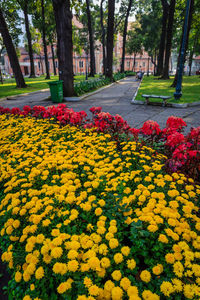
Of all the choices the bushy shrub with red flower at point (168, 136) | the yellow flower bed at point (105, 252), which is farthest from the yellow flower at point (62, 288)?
the bushy shrub with red flower at point (168, 136)

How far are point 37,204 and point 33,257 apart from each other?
622 mm

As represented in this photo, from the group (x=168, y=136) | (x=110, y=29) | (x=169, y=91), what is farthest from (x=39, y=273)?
(x=110, y=29)

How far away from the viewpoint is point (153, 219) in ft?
6.35

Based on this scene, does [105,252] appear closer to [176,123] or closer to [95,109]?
[176,123]

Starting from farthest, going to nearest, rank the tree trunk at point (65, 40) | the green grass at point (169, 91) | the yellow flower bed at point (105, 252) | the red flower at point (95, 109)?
the green grass at point (169, 91), the tree trunk at point (65, 40), the red flower at point (95, 109), the yellow flower bed at point (105, 252)

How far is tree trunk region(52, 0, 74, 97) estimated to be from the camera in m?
10.1

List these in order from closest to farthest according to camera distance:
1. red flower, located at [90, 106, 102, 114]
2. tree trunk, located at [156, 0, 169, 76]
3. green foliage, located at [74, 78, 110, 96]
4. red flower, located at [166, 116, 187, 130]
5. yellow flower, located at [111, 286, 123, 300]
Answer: yellow flower, located at [111, 286, 123, 300] < red flower, located at [166, 116, 187, 130] < red flower, located at [90, 106, 102, 114] < green foliage, located at [74, 78, 110, 96] < tree trunk, located at [156, 0, 169, 76]

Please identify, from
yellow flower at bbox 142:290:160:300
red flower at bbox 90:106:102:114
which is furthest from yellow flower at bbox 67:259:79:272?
red flower at bbox 90:106:102:114

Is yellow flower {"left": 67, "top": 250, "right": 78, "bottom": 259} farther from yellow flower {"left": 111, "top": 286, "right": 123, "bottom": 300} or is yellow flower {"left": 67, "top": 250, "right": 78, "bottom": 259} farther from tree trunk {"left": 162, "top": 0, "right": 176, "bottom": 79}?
tree trunk {"left": 162, "top": 0, "right": 176, "bottom": 79}

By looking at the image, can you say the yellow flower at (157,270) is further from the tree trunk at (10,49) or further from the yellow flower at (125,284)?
the tree trunk at (10,49)

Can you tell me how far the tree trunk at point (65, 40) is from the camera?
33.1 ft

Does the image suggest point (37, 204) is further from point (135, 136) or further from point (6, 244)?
point (135, 136)

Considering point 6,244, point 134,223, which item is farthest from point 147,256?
point 6,244

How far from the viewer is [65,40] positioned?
10734mm
